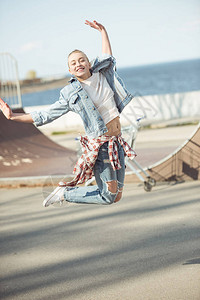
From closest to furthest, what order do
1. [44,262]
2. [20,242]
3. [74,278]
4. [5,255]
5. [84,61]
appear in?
1. [84,61]
2. [74,278]
3. [44,262]
4. [5,255]
5. [20,242]

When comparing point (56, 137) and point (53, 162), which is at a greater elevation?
point (53, 162)

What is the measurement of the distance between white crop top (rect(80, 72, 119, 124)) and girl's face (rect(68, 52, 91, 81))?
13 centimetres

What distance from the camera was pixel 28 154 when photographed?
11.1 m

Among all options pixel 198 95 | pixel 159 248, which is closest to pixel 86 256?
pixel 159 248

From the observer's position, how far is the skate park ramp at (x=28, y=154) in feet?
33.0

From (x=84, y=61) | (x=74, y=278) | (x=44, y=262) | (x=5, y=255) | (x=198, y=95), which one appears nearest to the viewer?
(x=84, y=61)

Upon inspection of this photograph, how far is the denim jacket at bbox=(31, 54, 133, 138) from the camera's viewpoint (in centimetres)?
415

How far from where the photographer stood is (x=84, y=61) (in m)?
4.12

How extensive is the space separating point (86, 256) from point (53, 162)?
5.87 meters

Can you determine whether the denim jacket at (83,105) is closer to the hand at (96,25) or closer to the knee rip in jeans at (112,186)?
the hand at (96,25)

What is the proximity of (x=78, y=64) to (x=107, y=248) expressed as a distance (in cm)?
229

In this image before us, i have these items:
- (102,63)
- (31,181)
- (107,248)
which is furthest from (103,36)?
(31,181)

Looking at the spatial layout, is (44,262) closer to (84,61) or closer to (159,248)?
(159,248)

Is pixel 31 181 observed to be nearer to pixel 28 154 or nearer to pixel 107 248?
pixel 28 154
